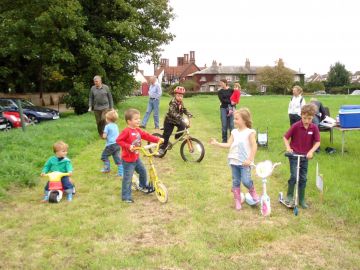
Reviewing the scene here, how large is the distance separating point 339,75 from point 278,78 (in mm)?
23315

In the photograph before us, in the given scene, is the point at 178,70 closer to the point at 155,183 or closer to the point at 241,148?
the point at 155,183

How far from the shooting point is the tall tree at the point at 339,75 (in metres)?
94.5

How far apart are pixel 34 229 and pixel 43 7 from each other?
19.7 m

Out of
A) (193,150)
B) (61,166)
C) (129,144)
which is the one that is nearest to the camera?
(129,144)

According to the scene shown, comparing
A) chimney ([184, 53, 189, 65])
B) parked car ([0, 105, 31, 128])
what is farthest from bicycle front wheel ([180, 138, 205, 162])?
chimney ([184, 53, 189, 65])

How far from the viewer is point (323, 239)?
5.13 metres

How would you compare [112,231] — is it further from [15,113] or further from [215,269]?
[15,113]

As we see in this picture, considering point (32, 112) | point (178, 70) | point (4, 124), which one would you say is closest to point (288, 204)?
point (4, 124)

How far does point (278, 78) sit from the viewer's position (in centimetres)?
8031

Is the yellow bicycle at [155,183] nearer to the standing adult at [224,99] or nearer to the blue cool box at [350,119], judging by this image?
the standing adult at [224,99]

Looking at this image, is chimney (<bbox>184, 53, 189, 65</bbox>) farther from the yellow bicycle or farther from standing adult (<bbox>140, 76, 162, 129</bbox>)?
the yellow bicycle

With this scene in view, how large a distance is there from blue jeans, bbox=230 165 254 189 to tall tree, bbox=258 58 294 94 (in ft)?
252

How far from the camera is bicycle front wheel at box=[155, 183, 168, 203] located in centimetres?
665

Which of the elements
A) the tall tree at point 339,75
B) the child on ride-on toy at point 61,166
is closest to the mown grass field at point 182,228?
the child on ride-on toy at point 61,166
